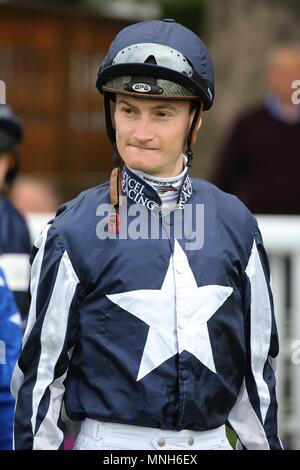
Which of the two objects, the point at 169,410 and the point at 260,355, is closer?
the point at 169,410

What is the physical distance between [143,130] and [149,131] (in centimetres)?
2

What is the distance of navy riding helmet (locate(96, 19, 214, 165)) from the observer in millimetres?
3186

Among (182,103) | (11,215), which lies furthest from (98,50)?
(182,103)

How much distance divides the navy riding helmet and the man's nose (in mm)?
78

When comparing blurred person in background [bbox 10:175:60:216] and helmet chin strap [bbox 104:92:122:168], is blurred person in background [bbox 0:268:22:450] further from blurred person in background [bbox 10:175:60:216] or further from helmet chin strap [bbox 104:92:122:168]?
blurred person in background [bbox 10:175:60:216]

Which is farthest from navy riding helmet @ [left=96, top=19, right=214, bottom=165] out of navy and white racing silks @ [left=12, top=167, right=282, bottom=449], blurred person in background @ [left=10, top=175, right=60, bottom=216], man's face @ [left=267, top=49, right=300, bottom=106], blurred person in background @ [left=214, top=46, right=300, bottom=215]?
man's face @ [left=267, top=49, right=300, bottom=106]

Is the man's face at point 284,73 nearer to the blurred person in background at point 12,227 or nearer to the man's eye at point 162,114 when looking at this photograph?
the blurred person in background at point 12,227

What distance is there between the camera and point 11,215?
503 cm

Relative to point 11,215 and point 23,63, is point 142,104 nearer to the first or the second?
point 11,215

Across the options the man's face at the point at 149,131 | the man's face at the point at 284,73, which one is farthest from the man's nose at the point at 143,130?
the man's face at the point at 284,73

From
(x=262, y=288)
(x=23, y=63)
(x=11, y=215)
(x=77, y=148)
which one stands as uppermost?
(x=262, y=288)

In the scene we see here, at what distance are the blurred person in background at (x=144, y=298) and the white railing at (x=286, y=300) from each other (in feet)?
7.82

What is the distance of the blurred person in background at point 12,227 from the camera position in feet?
16.1

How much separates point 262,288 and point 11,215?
1.93 meters
